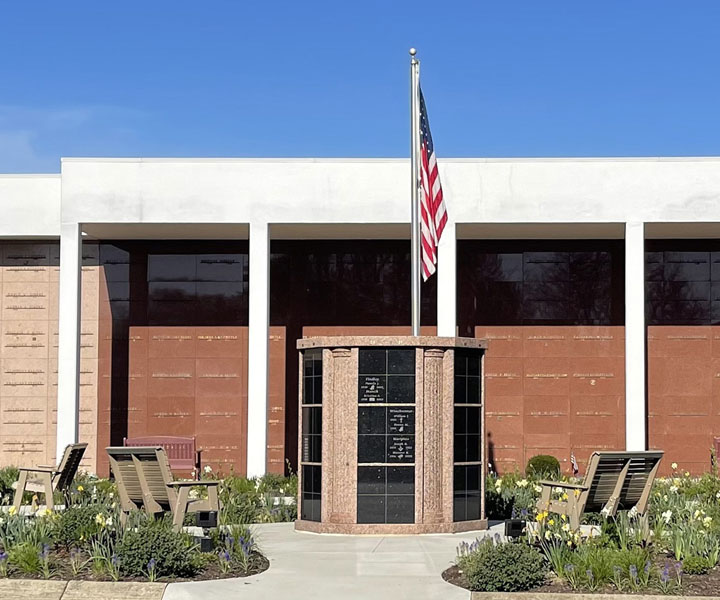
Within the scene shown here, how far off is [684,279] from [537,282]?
331cm

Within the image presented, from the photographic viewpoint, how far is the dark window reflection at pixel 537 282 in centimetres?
2667

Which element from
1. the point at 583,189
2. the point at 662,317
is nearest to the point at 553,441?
the point at 662,317

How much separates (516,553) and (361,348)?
181 inches

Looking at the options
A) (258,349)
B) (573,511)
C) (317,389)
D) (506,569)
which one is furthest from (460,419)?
(258,349)

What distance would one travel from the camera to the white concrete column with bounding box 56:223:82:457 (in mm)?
23766

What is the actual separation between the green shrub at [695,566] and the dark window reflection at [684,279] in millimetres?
15833

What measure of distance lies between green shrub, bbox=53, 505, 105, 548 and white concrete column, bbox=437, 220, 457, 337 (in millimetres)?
12048

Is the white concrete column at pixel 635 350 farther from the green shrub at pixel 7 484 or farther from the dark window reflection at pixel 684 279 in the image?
the green shrub at pixel 7 484

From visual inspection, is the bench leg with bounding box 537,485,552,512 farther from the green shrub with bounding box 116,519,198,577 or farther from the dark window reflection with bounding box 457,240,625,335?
the dark window reflection with bounding box 457,240,625,335

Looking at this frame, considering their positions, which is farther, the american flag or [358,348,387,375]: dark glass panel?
the american flag

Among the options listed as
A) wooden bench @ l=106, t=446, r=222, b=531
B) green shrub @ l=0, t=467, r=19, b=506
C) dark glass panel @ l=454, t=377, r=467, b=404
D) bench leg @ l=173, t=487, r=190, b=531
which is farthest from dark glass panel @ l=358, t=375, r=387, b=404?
green shrub @ l=0, t=467, r=19, b=506

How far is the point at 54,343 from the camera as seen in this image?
2678 centimetres

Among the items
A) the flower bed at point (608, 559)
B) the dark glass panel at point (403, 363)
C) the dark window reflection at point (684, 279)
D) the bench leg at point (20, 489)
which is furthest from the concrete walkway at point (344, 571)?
the dark window reflection at point (684, 279)

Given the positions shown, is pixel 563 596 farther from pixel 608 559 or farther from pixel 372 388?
pixel 372 388
